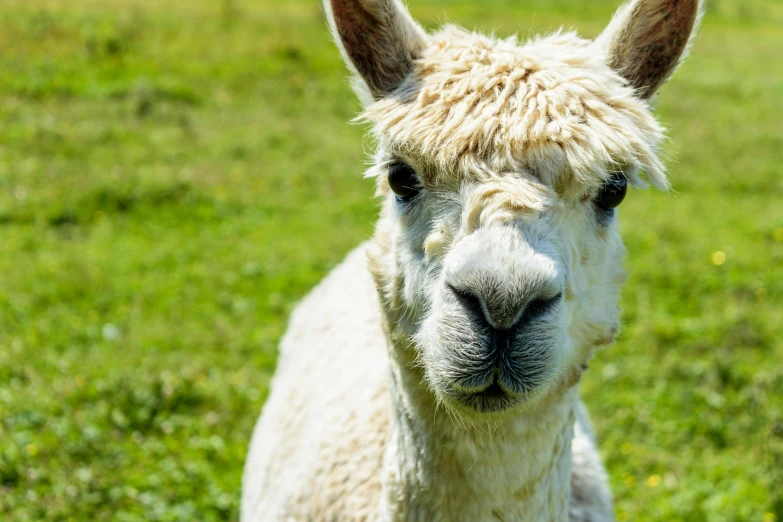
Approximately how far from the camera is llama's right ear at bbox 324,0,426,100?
2.45 m

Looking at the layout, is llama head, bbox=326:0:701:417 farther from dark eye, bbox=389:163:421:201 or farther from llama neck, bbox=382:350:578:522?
llama neck, bbox=382:350:578:522

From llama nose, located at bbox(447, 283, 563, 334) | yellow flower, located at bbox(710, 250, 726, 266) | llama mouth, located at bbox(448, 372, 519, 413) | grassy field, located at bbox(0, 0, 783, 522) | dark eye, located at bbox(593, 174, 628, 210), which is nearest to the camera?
llama nose, located at bbox(447, 283, 563, 334)

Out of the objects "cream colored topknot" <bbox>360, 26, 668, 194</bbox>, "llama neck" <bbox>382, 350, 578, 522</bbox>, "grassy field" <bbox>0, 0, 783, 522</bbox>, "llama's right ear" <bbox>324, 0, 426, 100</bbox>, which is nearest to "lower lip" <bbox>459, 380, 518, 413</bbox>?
"llama neck" <bbox>382, 350, 578, 522</bbox>

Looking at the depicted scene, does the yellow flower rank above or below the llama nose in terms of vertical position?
below

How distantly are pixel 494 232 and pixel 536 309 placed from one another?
23 centimetres

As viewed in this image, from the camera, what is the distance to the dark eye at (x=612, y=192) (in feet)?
7.39

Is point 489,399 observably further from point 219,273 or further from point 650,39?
point 219,273

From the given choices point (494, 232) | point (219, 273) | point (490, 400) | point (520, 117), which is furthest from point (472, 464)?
point (219, 273)

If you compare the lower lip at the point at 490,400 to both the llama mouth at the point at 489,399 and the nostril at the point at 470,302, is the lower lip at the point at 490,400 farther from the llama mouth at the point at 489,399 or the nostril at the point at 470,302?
the nostril at the point at 470,302

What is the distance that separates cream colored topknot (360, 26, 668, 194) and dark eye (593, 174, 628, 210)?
0.04 metres

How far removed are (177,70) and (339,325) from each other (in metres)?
10.6

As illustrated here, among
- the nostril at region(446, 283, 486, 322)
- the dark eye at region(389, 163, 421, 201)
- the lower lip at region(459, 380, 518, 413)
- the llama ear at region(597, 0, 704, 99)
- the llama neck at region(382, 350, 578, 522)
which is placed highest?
the llama ear at region(597, 0, 704, 99)

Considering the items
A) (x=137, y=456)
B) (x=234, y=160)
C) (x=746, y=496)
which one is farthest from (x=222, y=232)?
(x=746, y=496)

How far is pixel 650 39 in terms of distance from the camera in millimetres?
2455
